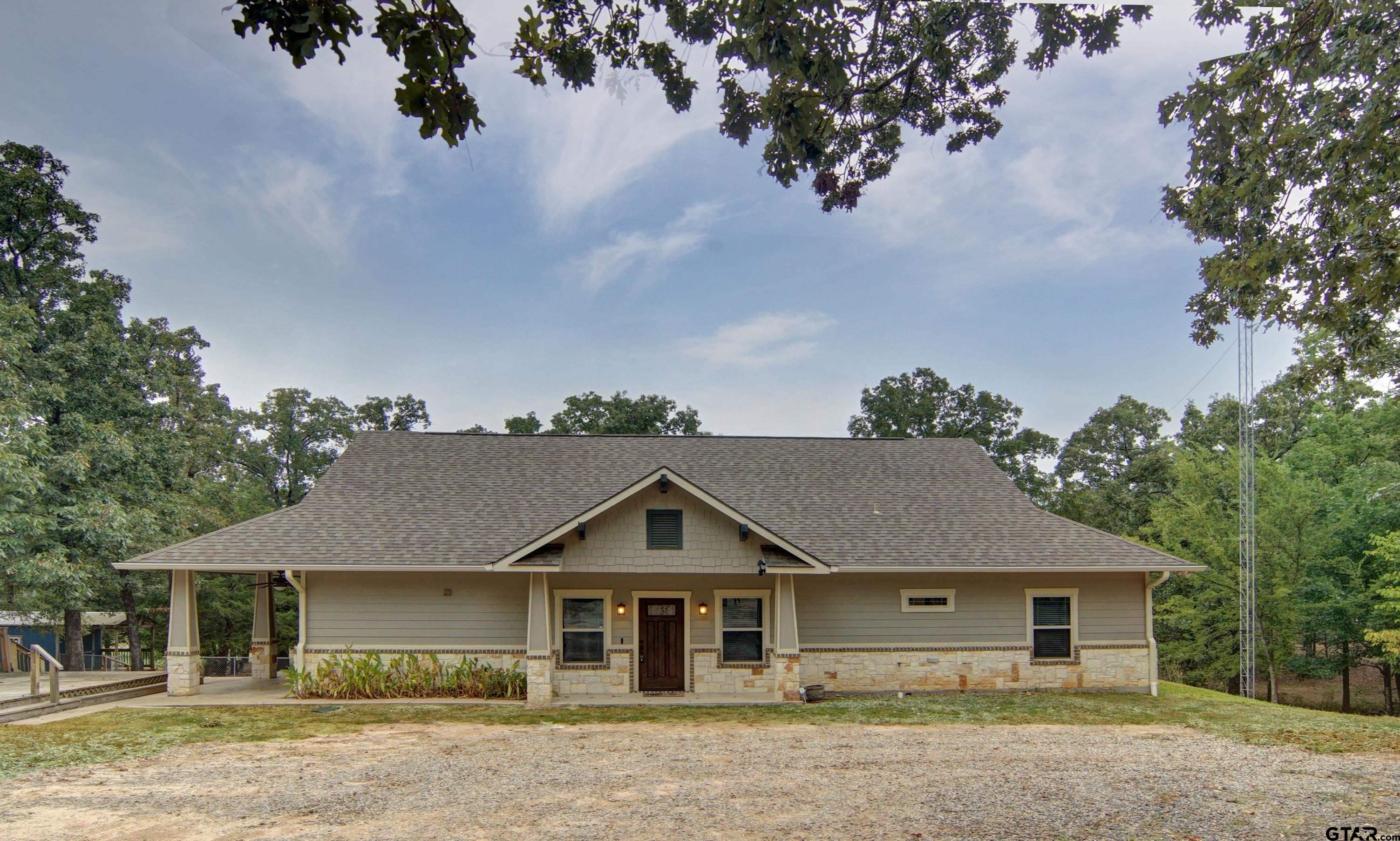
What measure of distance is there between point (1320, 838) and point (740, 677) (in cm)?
929

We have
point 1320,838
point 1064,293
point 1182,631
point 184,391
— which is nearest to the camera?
point 1320,838

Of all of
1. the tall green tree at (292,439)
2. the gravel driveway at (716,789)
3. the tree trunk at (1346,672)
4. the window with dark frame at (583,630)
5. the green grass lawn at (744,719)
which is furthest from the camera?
the tall green tree at (292,439)

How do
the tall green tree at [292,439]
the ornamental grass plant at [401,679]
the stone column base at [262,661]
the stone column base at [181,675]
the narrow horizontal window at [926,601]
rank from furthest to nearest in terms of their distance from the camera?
the tall green tree at [292,439]
the stone column base at [262,661]
the narrow horizontal window at [926,601]
the stone column base at [181,675]
the ornamental grass plant at [401,679]

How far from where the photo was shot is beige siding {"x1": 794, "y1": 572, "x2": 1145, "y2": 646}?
14477mm

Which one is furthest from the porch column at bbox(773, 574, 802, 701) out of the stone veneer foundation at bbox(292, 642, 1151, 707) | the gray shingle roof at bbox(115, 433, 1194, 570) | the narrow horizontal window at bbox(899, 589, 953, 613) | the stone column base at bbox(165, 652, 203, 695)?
the stone column base at bbox(165, 652, 203, 695)

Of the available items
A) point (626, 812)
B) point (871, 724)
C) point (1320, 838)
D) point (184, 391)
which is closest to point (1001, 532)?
point (871, 724)

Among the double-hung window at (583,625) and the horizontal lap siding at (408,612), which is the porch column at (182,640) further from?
the double-hung window at (583,625)

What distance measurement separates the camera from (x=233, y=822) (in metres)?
6.73

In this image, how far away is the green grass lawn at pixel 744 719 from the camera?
10.1 m

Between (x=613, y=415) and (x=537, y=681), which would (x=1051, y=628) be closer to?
(x=537, y=681)

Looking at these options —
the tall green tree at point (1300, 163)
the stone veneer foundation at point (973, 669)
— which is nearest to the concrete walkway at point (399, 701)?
the stone veneer foundation at point (973, 669)

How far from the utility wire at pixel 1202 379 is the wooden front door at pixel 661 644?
12.3m

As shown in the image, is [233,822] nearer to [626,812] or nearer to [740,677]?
[626,812]

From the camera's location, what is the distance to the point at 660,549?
44.1 ft
